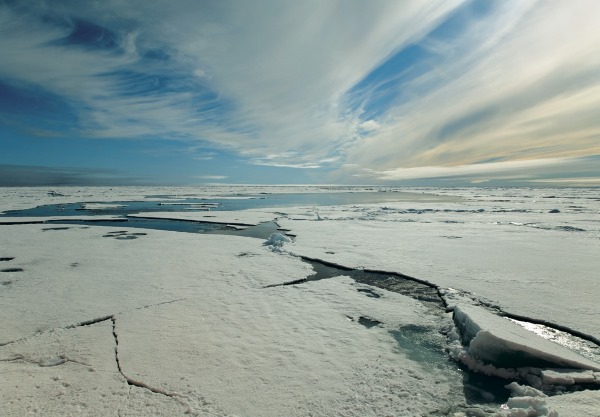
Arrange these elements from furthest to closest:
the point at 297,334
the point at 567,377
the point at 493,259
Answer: the point at 493,259 < the point at 297,334 < the point at 567,377

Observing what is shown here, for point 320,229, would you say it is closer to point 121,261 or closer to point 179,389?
point 121,261

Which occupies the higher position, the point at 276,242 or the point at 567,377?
the point at 276,242

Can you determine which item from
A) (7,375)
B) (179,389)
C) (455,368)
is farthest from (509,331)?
(7,375)

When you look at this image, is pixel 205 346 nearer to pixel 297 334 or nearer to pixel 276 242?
pixel 297 334

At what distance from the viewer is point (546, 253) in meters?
7.91

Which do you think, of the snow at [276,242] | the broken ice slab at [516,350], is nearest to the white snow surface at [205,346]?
the broken ice slab at [516,350]

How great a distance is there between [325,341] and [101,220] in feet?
51.5

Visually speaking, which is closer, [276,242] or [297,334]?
[297,334]

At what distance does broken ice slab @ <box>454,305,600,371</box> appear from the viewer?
309 centimetres

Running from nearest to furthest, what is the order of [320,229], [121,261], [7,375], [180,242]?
[7,375] < [121,261] < [180,242] < [320,229]

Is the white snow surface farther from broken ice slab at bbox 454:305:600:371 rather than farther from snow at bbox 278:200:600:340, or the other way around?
snow at bbox 278:200:600:340

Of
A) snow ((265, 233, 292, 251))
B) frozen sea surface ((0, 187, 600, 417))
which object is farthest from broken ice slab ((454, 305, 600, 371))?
snow ((265, 233, 292, 251))

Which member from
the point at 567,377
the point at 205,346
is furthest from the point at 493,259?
Result: the point at 205,346

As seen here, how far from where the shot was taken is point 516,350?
3156 millimetres
